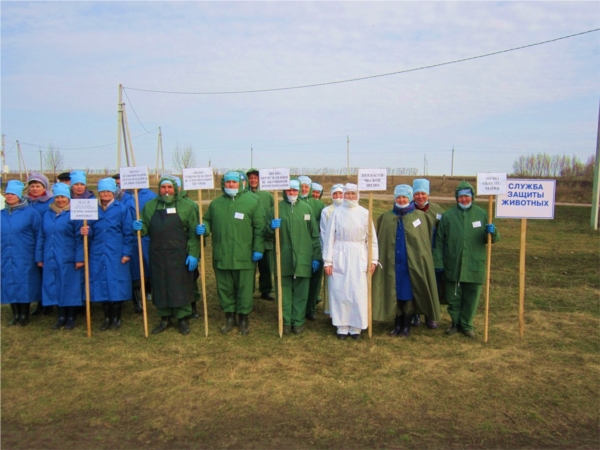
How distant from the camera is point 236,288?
6109 millimetres

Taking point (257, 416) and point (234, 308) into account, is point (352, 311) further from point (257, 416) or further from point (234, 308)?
point (257, 416)

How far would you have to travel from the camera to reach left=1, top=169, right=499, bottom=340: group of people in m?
5.77

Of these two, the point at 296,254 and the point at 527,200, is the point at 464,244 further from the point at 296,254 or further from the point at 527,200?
the point at 296,254

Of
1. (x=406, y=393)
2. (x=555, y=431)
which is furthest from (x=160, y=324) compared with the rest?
(x=555, y=431)

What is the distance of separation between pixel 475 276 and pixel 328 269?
1.93 m

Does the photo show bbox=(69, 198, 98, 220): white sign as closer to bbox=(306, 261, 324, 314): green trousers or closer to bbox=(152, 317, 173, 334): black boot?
bbox=(152, 317, 173, 334): black boot

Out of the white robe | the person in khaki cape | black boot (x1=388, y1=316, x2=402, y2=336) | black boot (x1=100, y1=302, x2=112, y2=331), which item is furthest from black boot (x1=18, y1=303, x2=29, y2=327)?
black boot (x1=388, y1=316, x2=402, y2=336)

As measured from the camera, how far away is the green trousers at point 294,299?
6121mm

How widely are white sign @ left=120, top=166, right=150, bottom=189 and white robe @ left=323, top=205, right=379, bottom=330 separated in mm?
2594

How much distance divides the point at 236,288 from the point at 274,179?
1.64 meters

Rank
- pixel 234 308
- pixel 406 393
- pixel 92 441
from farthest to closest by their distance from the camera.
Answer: pixel 234 308
pixel 406 393
pixel 92 441

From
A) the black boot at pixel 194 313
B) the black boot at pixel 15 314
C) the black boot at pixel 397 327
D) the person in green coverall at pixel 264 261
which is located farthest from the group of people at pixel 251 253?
the person in green coverall at pixel 264 261

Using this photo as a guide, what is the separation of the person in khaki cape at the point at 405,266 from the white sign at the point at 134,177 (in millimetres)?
3318

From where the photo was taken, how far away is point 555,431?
3766 mm
